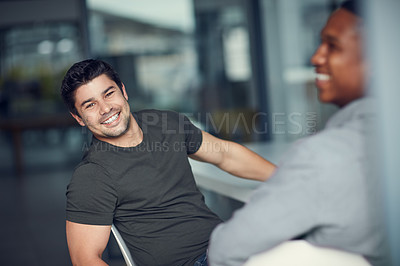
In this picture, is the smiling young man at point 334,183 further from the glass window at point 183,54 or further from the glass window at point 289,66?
the glass window at point 183,54

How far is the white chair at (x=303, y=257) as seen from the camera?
0.95 meters

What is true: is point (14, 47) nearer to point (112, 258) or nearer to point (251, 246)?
point (112, 258)

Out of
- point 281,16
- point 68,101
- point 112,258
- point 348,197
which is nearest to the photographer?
point 348,197

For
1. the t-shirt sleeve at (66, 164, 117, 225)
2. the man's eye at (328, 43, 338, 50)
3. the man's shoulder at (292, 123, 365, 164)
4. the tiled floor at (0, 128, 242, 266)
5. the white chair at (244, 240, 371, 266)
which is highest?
the man's eye at (328, 43, 338, 50)

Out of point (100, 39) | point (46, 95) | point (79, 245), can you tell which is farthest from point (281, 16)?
point (46, 95)

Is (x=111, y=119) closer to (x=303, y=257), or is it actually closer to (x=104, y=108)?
(x=104, y=108)

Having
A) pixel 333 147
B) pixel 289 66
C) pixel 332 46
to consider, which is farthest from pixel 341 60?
pixel 289 66

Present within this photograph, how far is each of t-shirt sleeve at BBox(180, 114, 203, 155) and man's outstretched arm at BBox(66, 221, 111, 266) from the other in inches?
21.3

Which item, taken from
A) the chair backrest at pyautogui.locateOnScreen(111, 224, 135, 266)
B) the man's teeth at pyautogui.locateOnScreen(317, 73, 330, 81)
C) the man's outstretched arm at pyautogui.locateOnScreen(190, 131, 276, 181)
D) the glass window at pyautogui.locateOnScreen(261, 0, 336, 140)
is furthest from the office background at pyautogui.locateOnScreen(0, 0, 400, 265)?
the man's outstretched arm at pyautogui.locateOnScreen(190, 131, 276, 181)

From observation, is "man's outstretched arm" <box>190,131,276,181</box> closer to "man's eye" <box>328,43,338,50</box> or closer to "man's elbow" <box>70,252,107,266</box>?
"man's elbow" <box>70,252,107,266</box>

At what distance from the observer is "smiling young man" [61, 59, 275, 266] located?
137 cm

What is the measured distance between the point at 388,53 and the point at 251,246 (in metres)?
0.46

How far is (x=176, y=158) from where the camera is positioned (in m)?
1.67

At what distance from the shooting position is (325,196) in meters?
0.87
